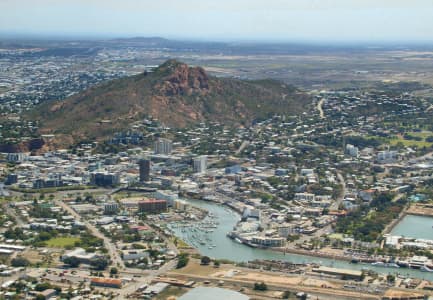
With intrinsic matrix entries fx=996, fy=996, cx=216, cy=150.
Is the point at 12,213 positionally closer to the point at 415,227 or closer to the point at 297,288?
the point at 297,288

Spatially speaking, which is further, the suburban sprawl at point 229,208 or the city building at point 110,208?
the city building at point 110,208

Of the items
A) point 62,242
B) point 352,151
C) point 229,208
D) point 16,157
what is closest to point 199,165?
point 229,208

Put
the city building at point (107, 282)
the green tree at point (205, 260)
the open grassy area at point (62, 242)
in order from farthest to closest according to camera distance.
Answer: the open grassy area at point (62, 242), the green tree at point (205, 260), the city building at point (107, 282)

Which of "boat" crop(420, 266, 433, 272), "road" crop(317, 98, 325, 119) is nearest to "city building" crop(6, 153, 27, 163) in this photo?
"road" crop(317, 98, 325, 119)

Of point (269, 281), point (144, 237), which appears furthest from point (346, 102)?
point (269, 281)

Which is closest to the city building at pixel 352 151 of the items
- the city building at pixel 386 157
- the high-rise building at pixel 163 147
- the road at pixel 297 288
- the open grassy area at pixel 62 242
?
the city building at pixel 386 157

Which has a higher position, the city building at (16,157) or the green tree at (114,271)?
the green tree at (114,271)

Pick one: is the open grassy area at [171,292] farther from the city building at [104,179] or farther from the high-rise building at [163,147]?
the high-rise building at [163,147]
